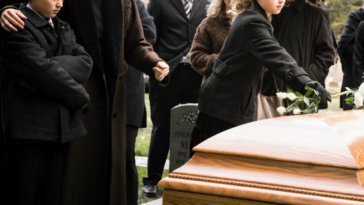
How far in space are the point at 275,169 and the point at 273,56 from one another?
1.53m

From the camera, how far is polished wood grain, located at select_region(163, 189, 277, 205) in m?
1.31

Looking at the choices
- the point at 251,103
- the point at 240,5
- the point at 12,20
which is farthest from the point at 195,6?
the point at 12,20

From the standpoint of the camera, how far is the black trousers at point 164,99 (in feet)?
15.8

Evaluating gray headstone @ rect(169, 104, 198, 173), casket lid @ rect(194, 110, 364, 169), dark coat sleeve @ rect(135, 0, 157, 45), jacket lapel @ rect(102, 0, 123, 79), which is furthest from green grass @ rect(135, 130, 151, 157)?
casket lid @ rect(194, 110, 364, 169)

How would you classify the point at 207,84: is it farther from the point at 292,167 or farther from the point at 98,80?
the point at 292,167

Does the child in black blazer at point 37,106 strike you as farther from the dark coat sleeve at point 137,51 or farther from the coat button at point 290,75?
the coat button at point 290,75

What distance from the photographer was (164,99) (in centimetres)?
489

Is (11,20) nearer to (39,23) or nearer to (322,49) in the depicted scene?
(39,23)

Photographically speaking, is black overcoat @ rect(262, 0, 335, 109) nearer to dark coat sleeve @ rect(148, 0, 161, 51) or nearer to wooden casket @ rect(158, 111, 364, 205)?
dark coat sleeve @ rect(148, 0, 161, 51)

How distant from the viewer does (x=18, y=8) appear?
2.52 meters

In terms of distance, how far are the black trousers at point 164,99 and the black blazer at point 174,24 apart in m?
0.19

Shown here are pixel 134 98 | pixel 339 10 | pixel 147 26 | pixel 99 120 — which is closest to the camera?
pixel 99 120

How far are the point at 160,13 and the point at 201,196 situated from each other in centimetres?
380

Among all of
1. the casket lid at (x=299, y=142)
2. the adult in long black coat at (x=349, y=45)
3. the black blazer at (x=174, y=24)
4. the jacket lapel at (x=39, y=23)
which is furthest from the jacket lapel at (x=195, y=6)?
the casket lid at (x=299, y=142)
